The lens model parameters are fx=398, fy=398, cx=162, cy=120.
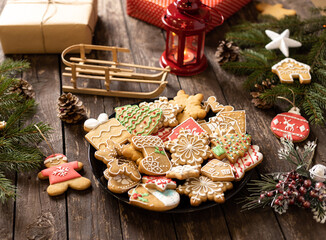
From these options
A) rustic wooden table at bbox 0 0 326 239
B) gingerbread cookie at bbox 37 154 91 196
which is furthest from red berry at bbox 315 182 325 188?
gingerbread cookie at bbox 37 154 91 196

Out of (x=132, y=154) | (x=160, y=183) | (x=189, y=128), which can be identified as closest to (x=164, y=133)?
(x=189, y=128)

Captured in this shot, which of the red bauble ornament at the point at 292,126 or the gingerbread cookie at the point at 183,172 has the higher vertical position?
the gingerbread cookie at the point at 183,172

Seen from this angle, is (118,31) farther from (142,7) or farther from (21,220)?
(21,220)

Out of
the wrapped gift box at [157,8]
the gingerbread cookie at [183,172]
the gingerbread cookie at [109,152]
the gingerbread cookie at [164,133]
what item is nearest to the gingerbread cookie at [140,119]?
the gingerbread cookie at [164,133]

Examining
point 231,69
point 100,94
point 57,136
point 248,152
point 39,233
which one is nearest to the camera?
point 39,233

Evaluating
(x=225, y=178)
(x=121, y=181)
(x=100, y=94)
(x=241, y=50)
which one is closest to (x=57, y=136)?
(x=100, y=94)

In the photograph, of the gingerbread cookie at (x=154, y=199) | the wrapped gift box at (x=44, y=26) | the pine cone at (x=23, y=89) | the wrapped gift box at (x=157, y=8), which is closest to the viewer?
the gingerbread cookie at (x=154, y=199)

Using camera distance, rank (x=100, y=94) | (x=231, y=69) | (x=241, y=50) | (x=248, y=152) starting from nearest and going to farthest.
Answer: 1. (x=248, y=152)
2. (x=100, y=94)
3. (x=231, y=69)
4. (x=241, y=50)

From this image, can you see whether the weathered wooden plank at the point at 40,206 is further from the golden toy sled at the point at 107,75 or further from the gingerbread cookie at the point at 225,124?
the gingerbread cookie at the point at 225,124
